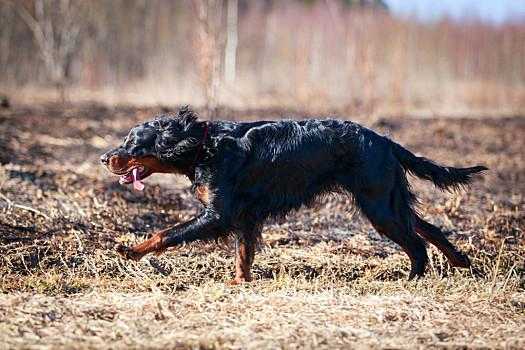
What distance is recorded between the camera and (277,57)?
2697 centimetres

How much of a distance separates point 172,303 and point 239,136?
1534 mm

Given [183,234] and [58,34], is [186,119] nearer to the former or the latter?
[183,234]

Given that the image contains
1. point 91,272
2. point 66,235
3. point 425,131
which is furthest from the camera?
point 425,131

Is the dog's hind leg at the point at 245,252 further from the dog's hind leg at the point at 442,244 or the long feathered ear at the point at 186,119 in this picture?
the dog's hind leg at the point at 442,244

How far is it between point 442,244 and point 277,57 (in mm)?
22124

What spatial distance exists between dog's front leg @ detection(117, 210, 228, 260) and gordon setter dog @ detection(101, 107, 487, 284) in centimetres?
5

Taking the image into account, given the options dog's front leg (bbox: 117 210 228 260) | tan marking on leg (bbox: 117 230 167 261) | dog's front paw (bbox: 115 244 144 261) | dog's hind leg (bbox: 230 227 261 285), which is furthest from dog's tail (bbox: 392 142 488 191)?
dog's front paw (bbox: 115 244 144 261)

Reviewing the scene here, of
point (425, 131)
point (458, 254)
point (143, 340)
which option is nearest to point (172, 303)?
point (143, 340)

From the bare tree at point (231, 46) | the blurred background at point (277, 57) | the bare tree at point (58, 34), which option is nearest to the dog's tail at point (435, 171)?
the blurred background at point (277, 57)

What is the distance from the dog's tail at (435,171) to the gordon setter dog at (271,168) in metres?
0.04

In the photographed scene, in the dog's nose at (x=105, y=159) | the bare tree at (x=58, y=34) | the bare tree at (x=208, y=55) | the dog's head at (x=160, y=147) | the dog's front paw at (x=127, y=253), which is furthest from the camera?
the bare tree at (x=58, y=34)

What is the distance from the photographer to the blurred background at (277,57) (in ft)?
65.5

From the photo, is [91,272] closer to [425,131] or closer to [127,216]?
[127,216]

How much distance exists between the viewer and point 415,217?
17.8 feet
